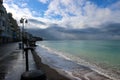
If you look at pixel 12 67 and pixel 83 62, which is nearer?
pixel 12 67

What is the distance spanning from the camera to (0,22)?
163ft

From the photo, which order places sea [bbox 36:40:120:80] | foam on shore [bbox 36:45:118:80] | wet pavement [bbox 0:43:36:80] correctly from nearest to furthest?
wet pavement [bbox 0:43:36:80] → foam on shore [bbox 36:45:118:80] → sea [bbox 36:40:120:80]

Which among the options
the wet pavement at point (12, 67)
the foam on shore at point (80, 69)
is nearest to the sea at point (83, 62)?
the foam on shore at point (80, 69)

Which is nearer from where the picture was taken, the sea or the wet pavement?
the wet pavement

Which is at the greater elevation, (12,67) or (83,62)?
(12,67)

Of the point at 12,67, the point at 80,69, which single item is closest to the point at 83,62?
the point at 80,69

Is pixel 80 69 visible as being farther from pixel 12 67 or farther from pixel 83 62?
pixel 12 67

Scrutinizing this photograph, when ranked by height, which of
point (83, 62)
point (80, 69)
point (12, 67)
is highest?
point (12, 67)

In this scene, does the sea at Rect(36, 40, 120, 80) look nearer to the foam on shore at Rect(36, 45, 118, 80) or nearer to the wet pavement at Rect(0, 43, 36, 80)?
the foam on shore at Rect(36, 45, 118, 80)

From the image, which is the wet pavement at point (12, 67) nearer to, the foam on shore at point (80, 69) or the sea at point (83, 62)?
the foam on shore at point (80, 69)

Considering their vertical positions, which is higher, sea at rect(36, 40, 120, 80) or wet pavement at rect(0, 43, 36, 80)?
wet pavement at rect(0, 43, 36, 80)

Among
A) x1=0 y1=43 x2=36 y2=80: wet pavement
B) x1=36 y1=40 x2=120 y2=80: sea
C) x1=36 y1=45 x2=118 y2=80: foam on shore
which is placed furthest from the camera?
x1=36 y1=40 x2=120 y2=80: sea

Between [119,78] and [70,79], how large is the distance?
450 centimetres

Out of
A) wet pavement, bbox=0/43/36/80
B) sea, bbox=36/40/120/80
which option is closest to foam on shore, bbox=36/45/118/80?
sea, bbox=36/40/120/80
